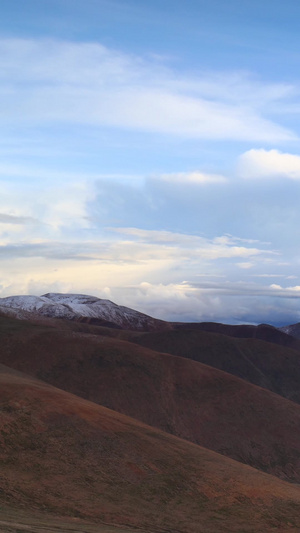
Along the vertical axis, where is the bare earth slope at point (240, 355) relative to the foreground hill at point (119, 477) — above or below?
above

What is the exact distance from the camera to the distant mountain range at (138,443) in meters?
31.2

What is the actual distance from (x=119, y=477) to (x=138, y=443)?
5647 millimetres

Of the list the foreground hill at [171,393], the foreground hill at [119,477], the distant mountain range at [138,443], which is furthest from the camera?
the foreground hill at [171,393]

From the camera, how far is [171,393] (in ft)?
268

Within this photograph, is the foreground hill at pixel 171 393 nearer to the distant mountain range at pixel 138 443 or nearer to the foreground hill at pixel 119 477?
the distant mountain range at pixel 138 443

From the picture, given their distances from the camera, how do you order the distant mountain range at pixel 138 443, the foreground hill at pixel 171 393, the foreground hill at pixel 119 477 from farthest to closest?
the foreground hill at pixel 171 393, the distant mountain range at pixel 138 443, the foreground hill at pixel 119 477

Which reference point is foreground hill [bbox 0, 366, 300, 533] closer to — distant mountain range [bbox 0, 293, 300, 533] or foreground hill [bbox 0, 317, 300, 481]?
distant mountain range [bbox 0, 293, 300, 533]

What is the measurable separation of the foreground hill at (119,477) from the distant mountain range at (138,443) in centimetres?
10

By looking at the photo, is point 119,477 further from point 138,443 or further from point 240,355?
point 240,355

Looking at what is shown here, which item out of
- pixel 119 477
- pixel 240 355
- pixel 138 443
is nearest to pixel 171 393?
pixel 138 443

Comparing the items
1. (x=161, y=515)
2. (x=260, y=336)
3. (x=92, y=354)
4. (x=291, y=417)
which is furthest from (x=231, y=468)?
(x=260, y=336)

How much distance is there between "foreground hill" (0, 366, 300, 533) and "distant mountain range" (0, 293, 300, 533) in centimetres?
10

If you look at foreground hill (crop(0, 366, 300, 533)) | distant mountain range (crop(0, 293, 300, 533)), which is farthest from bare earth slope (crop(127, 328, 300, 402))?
foreground hill (crop(0, 366, 300, 533))

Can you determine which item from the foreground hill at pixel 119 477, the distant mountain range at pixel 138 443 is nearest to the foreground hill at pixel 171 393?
the distant mountain range at pixel 138 443
